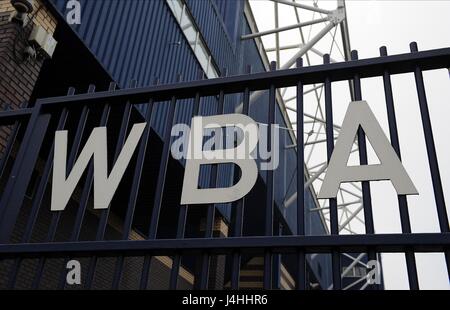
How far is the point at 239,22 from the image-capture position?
53.2 feet

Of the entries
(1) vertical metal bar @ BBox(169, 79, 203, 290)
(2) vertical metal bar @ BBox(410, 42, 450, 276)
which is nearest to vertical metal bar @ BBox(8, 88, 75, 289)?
(1) vertical metal bar @ BBox(169, 79, 203, 290)

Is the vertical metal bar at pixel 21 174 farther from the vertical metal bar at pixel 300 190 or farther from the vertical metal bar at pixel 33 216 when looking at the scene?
the vertical metal bar at pixel 300 190

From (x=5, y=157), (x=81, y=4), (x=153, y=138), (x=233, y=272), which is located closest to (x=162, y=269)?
(x=153, y=138)

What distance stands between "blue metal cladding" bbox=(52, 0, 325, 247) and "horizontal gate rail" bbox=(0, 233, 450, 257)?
13.7ft

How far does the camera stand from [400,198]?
244 centimetres

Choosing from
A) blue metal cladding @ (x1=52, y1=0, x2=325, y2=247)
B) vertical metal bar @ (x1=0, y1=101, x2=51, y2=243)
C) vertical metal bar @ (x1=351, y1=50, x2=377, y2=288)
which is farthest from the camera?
blue metal cladding @ (x1=52, y1=0, x2=325, y2=247)

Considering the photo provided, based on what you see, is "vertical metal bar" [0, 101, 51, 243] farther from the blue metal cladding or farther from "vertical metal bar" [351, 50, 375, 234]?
the blue metal cladding

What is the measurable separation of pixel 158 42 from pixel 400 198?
25.3 ft

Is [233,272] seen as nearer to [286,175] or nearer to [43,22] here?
[43,22]

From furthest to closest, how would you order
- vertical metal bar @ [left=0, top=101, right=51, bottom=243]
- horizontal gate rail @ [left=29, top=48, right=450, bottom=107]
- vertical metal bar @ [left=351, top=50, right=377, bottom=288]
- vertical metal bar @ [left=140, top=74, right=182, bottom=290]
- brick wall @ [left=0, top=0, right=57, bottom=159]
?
brick wall @ [left=0, top=0, right=57, bottom=159] < vertical metal bar @ [left=0, top=101, right=51, bottom=243] < horizontal gate rail @ [left=29, top=48, right=450, bottom=107] < vertical metal bar @ [left=140, top=74, right=182, bottom=290] < vertical metal bar @ [left=351, top=50, right=377, bottom=288]

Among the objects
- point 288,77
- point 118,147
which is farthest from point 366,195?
point 118,147

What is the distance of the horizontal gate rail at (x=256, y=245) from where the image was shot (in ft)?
7.37

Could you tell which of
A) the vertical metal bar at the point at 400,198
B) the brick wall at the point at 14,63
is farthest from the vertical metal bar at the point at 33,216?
the vertical metal bar at the point at 400,198

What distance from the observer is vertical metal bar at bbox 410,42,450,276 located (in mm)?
2301
